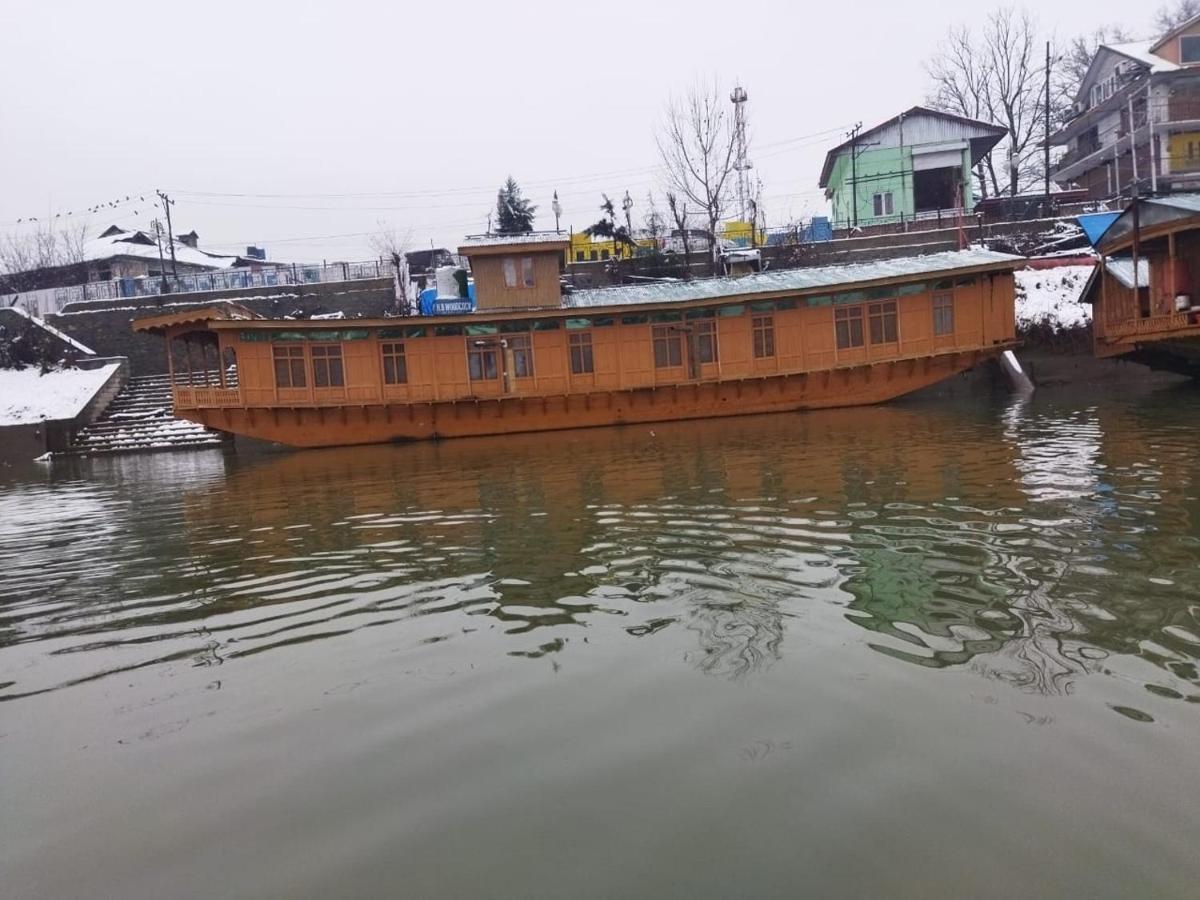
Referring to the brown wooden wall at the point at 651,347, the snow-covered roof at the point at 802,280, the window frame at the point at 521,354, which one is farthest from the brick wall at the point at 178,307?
the snow-covered roof at the point at 802,280

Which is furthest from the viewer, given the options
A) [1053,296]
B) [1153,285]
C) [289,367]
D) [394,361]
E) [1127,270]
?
[1053,296]

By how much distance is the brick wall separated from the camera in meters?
32.0

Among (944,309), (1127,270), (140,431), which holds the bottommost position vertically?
(140,431)

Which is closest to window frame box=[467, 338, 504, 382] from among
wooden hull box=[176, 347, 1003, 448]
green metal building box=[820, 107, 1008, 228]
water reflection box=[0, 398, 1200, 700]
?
wooden hull box=[176, 347, 1003, 448]

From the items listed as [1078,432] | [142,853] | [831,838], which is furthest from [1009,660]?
[1078,432]

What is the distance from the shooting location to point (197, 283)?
36.5 metres

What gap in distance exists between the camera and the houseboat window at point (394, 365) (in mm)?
21188

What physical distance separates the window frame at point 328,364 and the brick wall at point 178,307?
11.7 metres

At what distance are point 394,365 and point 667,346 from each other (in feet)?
22.6

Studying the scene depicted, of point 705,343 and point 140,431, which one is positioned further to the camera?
point 140,431

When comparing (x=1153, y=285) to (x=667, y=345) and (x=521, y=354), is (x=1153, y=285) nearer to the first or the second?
(x=667, y=345)

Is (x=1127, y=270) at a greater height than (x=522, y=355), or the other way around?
(x=1127, y=270)

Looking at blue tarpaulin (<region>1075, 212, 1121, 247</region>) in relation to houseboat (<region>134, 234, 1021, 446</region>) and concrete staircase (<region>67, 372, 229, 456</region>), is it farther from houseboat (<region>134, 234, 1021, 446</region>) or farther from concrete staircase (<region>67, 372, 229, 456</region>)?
concrete staircase (<region>67, 372, 229, 456</region>)

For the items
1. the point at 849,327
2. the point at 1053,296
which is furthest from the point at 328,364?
the point at 1053,296
